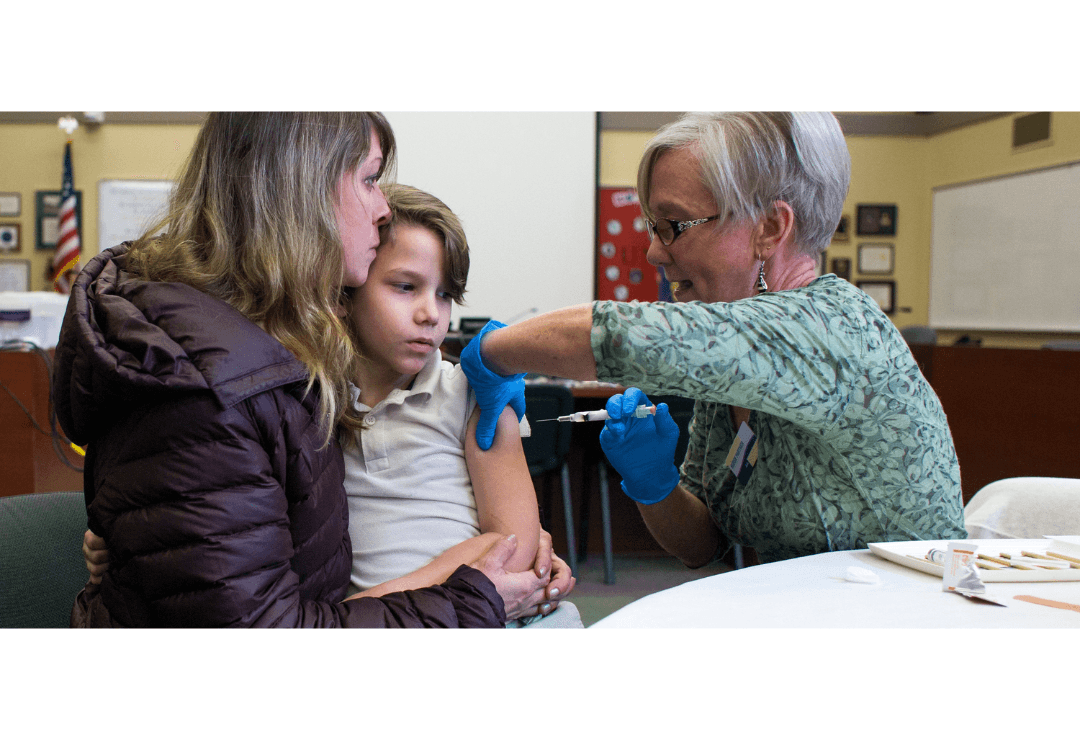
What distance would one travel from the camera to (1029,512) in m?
1.61

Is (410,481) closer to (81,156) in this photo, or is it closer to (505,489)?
(505,489)

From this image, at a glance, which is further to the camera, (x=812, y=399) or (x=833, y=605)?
(x=812, y=399)

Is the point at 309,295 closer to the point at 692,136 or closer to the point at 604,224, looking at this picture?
the point at 692,136

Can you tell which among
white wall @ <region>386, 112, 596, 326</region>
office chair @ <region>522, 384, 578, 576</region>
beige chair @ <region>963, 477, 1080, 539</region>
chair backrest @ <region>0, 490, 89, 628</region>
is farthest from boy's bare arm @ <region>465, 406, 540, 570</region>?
white wall @ <region>386, 112, 596, 326</region>

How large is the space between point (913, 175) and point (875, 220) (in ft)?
1.68

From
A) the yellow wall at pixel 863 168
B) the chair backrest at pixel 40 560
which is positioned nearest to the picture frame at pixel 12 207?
the yellow wall at pixel 863 168

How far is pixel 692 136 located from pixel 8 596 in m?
1.27

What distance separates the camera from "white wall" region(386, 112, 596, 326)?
17.9 ft

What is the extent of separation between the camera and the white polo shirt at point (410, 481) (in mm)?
1095

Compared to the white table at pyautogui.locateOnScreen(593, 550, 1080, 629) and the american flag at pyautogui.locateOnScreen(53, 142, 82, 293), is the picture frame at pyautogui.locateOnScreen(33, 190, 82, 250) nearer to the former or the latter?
the american flag at pyautogui.locateOnScreen(53, 142, 82, 293)

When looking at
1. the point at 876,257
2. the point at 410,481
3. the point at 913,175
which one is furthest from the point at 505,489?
the point at 913,175

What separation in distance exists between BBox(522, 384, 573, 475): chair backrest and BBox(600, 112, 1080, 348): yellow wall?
10.4 ft

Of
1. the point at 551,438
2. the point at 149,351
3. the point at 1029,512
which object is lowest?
the point at 551,438

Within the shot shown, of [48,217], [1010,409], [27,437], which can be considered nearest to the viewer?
[27,437]
